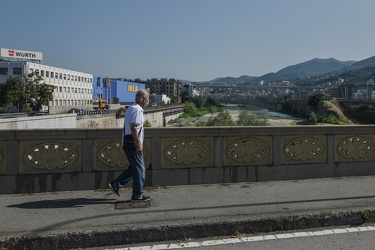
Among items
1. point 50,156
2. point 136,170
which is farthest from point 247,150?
point 50,156

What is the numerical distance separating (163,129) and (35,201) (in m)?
2.49

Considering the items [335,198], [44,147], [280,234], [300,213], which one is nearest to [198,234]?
[280,234]

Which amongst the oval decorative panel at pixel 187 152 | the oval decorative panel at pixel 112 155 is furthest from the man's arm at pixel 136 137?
the oval decorative panel at pixel 187 152

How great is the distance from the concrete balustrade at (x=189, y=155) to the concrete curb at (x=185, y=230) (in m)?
2.24

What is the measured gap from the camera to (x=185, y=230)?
4727 mm

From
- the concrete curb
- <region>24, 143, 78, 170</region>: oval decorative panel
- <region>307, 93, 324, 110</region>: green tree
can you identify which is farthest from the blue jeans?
<region>307, 93, 324, 110</region>: green tree

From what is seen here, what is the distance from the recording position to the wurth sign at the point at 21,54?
317 ft

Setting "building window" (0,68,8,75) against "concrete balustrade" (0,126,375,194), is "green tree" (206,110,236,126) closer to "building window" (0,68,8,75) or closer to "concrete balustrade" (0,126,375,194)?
"concrete balustrade" (0,126,375,194)

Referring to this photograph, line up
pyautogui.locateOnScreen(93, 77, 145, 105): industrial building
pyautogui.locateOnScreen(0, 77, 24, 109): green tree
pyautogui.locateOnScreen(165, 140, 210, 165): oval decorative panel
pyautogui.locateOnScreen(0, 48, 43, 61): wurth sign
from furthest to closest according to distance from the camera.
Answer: pyautogui.locateOnScreen(93, 77, 145, 105): industrial building < pyautogui.locateOnScreen(0, 48, 43, 61): wurth sign < pyautogui.locateOnScreen(0, 77, 24, 109): green tree < pyautogui.locateOnScreen(165, 140, 210, 165): oval decorative panel

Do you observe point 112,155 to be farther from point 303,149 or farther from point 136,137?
point 303,149

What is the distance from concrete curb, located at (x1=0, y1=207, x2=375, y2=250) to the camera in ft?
14.3

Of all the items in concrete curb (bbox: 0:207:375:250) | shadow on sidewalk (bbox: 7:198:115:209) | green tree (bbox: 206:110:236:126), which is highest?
green tree (bbox: 206:110:236:126)

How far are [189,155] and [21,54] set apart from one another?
4192 inches

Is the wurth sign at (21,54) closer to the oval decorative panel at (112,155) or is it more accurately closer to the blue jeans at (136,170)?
the oval decorative panel at (112,155)
